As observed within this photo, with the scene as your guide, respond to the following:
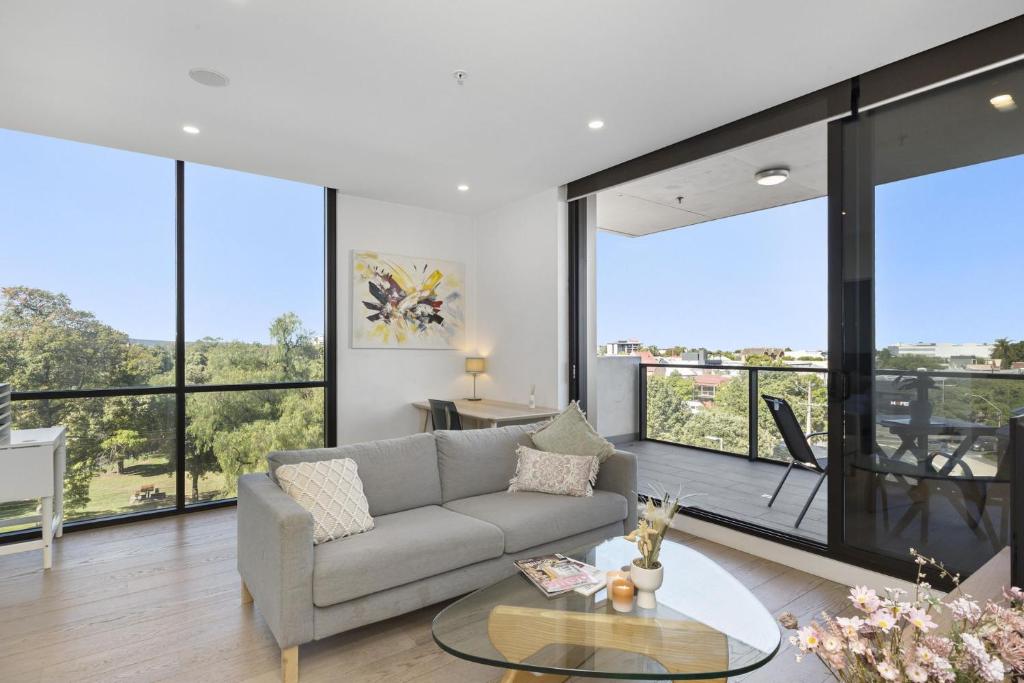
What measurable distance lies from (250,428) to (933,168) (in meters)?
4.89

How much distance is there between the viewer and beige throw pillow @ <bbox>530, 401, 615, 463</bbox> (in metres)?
3.17

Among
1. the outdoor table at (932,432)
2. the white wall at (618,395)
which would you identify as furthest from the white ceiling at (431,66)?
the white wall at (618,395)

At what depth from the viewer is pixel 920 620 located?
2.36 ft

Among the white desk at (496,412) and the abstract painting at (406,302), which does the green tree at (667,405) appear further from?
the abstract painting at (406,302)

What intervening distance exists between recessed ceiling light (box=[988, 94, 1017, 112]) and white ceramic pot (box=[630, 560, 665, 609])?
2.52m

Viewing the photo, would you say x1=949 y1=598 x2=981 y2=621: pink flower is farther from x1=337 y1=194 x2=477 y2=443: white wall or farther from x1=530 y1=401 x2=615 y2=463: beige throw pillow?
x1=337 y1=194 x2=477 y2=443: white wall

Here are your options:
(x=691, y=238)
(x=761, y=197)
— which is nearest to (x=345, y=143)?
(x=761, y=197)

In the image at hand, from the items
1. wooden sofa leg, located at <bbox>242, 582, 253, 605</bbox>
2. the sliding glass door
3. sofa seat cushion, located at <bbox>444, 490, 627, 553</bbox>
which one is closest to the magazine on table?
sofa seat cushion, located at <bbox>444, 490, 627, 553</bbox>

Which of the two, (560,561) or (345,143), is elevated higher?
(345,143)

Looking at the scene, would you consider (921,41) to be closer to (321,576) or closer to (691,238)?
(321,576)

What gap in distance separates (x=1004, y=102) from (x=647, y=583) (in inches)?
103

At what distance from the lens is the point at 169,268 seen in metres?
4.06

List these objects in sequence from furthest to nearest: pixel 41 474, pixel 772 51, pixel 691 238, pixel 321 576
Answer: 1. pixel 691 238
2. pixel 41 474
3. pixel 772 51
4. pixel 321 576

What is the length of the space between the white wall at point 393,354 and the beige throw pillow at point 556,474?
219 cm
